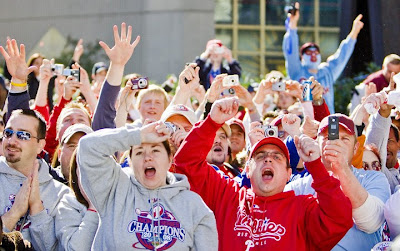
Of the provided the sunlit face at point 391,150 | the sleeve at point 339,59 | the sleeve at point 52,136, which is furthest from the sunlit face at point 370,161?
the sleeve at point 339,59

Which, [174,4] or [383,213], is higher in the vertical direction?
[174,4]

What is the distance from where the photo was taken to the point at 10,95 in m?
7.59

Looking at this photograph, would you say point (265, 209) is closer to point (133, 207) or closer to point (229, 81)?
point (133, 207)

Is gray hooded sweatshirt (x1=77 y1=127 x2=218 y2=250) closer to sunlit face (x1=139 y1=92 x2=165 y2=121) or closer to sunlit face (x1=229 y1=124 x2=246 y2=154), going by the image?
sunlit face (x1=139 y1=92 x2=165 y2=121)

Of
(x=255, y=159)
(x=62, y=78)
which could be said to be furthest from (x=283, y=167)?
(x=62, y=78)

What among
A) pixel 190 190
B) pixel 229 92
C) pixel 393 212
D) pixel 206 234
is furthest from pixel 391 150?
pixel 206 234

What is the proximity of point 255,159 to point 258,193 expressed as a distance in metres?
0.23

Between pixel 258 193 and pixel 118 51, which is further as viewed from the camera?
pixel 118 51

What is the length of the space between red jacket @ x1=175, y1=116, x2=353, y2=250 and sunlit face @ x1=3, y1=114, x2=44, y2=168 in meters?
1.10

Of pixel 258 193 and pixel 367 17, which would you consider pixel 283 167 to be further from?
pixel 367 17

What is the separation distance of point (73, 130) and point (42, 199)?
906mm

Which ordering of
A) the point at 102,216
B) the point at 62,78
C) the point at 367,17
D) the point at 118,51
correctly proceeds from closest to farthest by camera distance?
the point at 102,216
the point at 118,51
the point at 62,78
the point at 367,17

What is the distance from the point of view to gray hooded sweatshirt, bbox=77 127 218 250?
545cm

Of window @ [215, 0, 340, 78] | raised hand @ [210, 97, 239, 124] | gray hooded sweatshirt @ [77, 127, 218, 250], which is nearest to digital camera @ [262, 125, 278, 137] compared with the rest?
raised hand @ [210, 97, 239, 124]
